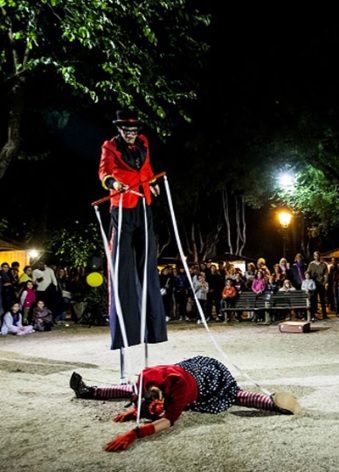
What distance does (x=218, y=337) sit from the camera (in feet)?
42.3

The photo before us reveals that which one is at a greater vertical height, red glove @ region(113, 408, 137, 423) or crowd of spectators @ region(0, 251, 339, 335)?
crowd of spectators @ region(0, 251, 339, 335)

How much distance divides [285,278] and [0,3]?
11.5m

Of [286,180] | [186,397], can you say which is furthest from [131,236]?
[286,180]

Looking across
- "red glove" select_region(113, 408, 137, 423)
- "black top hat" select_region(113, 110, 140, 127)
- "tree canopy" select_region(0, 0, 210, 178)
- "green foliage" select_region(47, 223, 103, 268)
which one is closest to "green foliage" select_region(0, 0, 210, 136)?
"tree canopy" select_region(0, 0, 210, 178)

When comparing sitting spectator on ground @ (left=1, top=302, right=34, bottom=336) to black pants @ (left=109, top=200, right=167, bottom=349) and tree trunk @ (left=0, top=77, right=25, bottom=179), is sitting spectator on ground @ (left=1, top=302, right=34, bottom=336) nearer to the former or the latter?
tree trunk @ (left=0, top=77, right=25, bottom=179)

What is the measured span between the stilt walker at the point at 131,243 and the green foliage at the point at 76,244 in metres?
18.5

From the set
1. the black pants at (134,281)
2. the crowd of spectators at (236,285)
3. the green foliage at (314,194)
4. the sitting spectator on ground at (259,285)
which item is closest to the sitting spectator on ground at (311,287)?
the crowd of spectators at (236,285)

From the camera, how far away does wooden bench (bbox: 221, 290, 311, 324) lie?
51.5ft

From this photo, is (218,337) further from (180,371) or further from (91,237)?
(91,237)

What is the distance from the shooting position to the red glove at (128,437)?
4484 millimetres

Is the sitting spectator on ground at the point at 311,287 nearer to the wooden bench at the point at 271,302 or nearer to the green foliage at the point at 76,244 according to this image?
the wooden bench at the point at 271,302

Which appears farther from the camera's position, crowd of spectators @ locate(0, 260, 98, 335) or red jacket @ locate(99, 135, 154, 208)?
crowd of spectators @ locate(0, 260, 98, 335)

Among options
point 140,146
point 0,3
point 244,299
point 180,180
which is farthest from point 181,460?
point 180,180

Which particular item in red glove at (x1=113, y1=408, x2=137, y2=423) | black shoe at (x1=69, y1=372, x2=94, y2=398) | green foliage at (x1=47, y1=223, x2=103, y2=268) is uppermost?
green foliage at (x1=47, y1=223, x2=103, y2=268)
